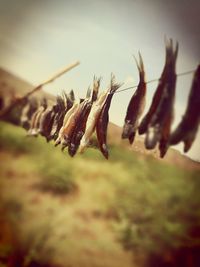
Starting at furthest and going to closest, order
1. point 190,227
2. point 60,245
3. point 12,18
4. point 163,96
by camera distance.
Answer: point 12,18 < point 60,245 < point 163,96 < point 190,227

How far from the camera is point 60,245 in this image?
2.46 m

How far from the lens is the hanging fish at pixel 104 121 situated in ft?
8.16

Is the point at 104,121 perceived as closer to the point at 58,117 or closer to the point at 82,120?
the point at 82,120

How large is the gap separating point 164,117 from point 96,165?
0.52 metres

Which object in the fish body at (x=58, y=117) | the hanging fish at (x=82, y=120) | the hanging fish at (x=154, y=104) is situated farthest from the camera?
the fish body at (x=58, y=117)

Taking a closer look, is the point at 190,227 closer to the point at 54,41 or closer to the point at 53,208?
the point at 53,208

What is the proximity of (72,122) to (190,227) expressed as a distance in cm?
97

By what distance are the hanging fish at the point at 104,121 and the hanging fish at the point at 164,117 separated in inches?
11.5

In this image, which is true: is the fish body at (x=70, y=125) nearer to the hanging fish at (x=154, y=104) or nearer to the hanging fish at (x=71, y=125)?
the hanging fish at (x=71, y=125)

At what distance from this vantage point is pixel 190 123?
2178 mm

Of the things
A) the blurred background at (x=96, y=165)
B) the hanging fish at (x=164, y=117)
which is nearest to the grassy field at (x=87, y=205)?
the blurred background at (x=96, y=165)

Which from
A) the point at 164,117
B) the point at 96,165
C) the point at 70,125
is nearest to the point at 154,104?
the point at 164,117

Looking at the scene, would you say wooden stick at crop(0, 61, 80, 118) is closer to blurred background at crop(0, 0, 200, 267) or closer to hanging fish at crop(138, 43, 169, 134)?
blurred background at crop(0, 0, 200, 267)

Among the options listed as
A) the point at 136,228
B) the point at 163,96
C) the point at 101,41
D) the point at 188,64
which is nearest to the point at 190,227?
the point at 136,228
